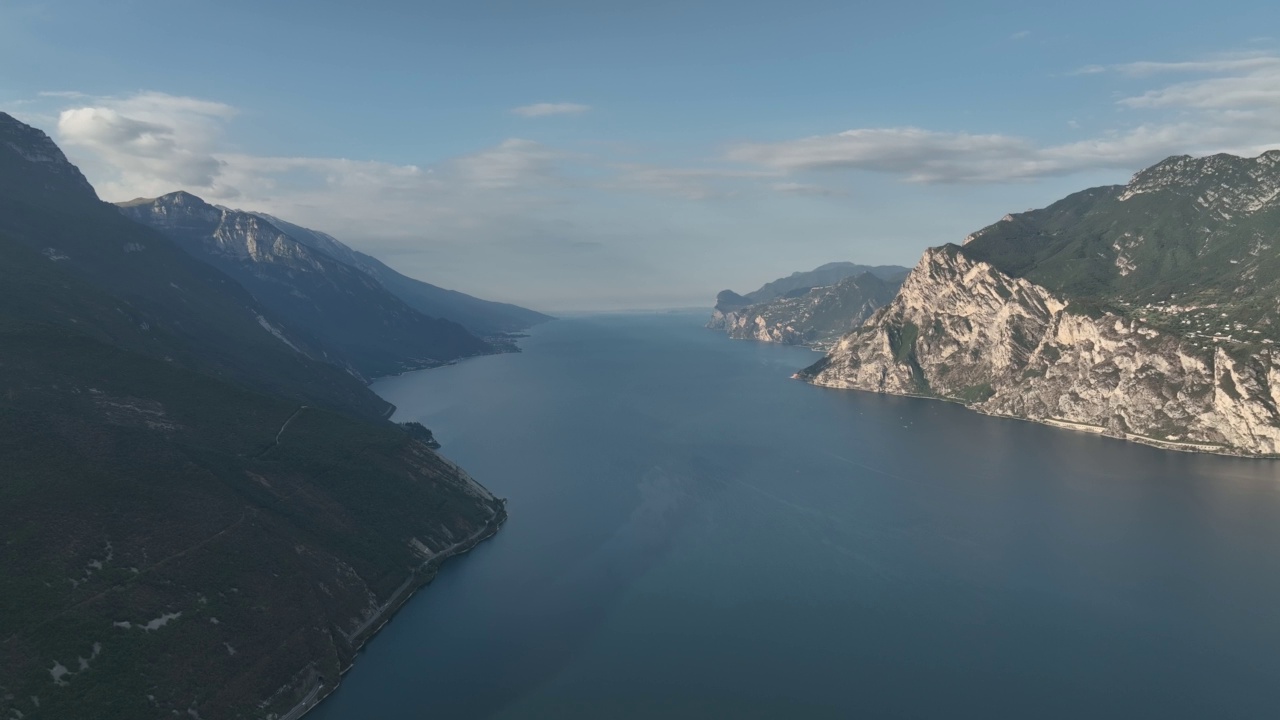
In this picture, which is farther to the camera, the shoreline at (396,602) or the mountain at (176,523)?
the shoreline at (396,602)

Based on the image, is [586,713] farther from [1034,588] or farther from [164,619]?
[1034,588]

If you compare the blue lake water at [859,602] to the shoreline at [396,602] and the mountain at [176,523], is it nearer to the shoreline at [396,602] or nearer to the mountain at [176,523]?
the shoreline at [396,602]

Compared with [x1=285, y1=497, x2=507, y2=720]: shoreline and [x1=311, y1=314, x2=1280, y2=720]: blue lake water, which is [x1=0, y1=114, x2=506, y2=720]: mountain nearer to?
[x1=285, y1=497, x2=507, y2=720]: shoreline

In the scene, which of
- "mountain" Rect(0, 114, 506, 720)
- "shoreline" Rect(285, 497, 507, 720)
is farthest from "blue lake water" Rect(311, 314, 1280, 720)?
"mountain" Rect(0, 114, 506, 720)

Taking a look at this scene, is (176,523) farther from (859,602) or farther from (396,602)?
(859,602)

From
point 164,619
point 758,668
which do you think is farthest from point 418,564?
point 758,668

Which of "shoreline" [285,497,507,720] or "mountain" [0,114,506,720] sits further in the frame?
"shoreline" [285,497,507,720]

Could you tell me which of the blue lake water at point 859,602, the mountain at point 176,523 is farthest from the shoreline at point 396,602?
the blue lake water at point 859,602
